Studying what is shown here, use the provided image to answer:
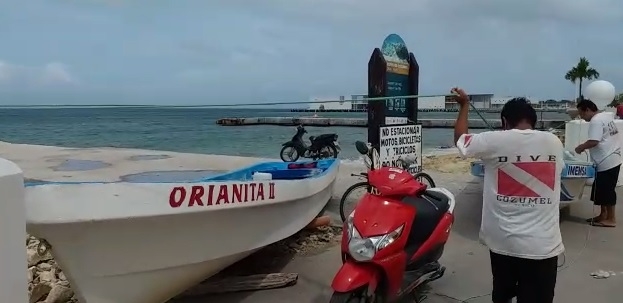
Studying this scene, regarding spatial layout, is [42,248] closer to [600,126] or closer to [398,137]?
[398,137]

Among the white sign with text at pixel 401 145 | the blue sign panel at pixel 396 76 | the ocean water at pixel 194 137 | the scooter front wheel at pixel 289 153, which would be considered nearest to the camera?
the white sign with text at pixel 401 145

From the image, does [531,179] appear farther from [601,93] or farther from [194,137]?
[194,137]

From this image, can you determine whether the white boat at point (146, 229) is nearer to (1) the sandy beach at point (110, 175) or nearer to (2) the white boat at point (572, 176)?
(1) the sandy beach at point (110, 175)

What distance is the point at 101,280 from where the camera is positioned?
3.60 m

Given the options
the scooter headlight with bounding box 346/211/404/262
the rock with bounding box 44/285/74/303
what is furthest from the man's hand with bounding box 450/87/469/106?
the rock with bounding box 44/285/74/303

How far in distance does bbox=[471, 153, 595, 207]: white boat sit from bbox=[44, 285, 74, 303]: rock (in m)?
4.40

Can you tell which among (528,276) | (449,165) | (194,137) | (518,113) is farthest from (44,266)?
(194,137)

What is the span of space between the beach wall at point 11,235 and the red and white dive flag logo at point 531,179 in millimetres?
2582

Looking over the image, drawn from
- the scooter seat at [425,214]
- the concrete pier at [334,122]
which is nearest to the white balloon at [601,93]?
the scooter seat at [425,214]

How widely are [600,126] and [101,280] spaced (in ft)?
18.3

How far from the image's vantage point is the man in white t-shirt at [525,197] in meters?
3.29

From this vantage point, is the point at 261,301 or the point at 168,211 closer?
the point at 168,211

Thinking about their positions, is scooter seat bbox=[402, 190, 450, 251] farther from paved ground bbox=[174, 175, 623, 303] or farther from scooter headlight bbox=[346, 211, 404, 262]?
paved ground bbox=[174, 175, 623, 303]

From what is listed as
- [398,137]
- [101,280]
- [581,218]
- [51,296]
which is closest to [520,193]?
[101,280]
